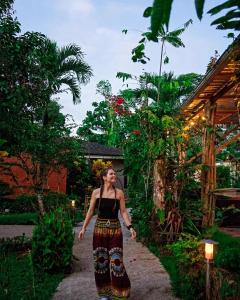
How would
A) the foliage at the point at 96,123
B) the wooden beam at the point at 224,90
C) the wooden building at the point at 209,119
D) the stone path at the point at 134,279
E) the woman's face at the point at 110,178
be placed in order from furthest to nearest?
the foliage at the point at 96,123
the wooden building at the point at 209,119
the wooden beam at the point at 224,90
the stone path at the point at 134,279
the woman's face at the point at 110,178

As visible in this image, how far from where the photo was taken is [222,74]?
7.68 meters

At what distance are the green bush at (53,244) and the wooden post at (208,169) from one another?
372 centimetres

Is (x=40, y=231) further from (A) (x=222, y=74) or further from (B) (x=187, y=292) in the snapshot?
(A) (x=222, y=74)

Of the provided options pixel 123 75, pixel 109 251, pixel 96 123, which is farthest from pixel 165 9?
pixel 96 123

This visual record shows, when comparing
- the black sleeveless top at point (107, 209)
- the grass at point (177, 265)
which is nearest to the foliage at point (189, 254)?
the grass at point (177, 265)

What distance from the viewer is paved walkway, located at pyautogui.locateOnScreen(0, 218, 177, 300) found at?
554 centimetres

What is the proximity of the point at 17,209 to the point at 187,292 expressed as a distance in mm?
15509

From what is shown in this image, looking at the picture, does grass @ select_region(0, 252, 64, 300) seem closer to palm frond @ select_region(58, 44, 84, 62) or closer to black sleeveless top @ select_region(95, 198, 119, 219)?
black sleeveless top @ select_region(95, 198, 119, 219)

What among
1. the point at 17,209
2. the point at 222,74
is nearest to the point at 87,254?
the point at 222,74

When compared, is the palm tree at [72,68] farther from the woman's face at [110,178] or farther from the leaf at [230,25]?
the leaf at [230,25]

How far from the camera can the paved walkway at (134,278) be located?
5.54 metres

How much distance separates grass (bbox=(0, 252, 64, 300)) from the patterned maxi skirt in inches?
32.6

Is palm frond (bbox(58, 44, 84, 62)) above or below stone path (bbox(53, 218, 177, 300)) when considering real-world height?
above

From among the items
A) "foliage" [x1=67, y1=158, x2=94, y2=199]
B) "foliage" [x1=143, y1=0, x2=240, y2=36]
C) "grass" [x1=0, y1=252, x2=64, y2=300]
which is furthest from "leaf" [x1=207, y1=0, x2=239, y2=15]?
"foliage" [x1=67, y1=158, x2=94, y2=199]
